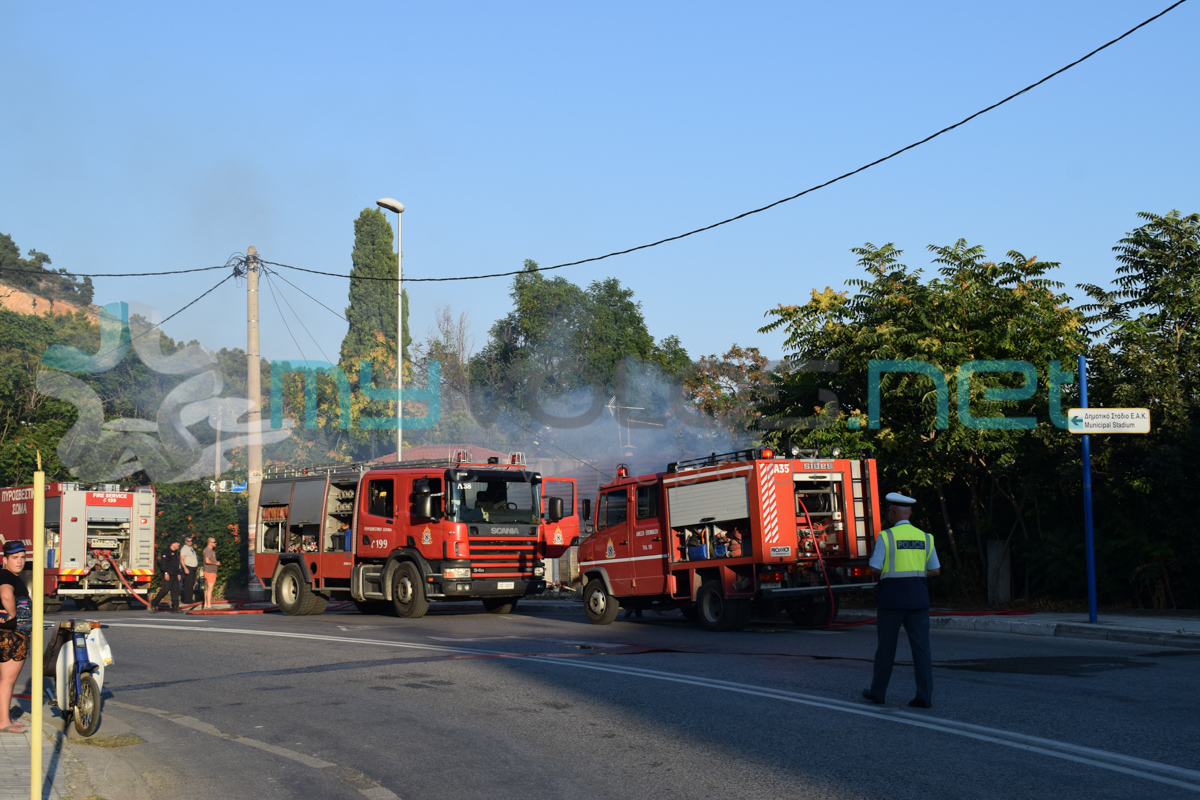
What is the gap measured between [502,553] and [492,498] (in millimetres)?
1011

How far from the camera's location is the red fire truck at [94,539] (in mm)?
25828

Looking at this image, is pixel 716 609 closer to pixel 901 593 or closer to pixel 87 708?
pixel 901 593

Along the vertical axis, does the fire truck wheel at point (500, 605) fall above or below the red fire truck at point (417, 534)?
below

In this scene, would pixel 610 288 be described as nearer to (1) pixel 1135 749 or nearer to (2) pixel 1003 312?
(2) pixel 1003 312

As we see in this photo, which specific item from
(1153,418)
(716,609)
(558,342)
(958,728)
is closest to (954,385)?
(1153,418)

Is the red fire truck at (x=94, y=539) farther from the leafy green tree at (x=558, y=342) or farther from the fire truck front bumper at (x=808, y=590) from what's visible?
the leafy green tree at (x=558, y=342)

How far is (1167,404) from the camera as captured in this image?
51.4 ft

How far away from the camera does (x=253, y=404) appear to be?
2416 cm

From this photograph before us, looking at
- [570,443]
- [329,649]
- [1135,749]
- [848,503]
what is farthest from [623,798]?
[570,443]

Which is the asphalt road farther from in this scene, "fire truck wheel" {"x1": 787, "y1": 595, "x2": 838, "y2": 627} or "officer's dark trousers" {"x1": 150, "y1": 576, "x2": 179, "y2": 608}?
"officer's dark trousers" {"x1": 150, "y1": 576, "x2": 179, "y2": 608}

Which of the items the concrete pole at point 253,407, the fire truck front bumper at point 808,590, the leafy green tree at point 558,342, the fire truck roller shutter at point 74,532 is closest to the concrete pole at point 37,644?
the fire truck front bumper at point 808,590

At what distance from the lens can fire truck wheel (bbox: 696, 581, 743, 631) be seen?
15.9 metres

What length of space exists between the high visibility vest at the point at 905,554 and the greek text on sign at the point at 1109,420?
263 inches

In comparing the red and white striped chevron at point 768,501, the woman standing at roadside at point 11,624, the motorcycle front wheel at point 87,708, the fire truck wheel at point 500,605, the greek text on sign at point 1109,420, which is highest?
the greek text on sign at point 1109,420
